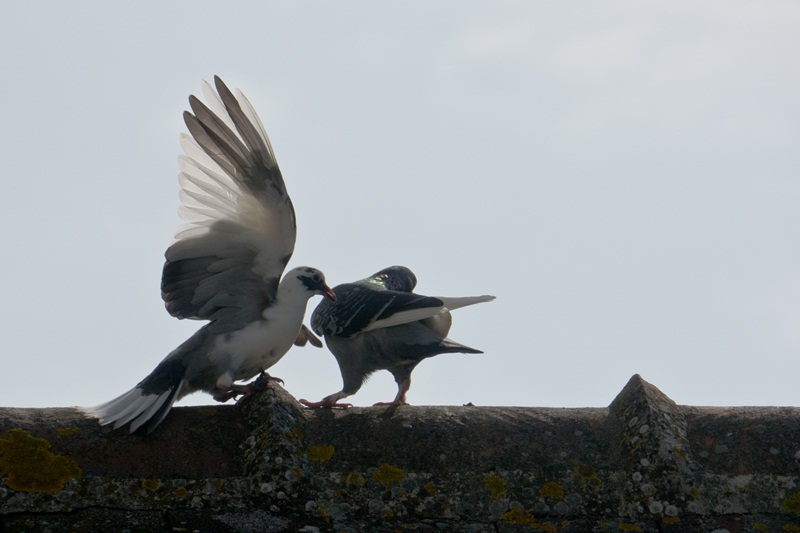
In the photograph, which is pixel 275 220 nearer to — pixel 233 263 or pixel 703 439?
pixel 233 263

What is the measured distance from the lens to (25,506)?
3781 mm

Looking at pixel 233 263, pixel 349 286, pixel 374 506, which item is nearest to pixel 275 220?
pixel 233 263

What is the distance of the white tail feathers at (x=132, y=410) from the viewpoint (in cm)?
445

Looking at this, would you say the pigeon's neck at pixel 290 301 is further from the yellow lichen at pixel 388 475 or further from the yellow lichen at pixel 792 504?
the yellow lichen at pixel 792 504

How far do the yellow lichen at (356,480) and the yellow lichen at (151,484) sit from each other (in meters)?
0.68

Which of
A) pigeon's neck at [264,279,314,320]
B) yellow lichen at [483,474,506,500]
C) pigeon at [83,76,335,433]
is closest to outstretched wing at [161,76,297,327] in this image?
pigeon at [83,76,335,433]

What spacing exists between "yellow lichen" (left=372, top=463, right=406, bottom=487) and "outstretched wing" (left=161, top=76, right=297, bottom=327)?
171 cm

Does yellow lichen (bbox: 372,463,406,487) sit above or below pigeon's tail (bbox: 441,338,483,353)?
below

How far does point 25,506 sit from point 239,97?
8.13 ft

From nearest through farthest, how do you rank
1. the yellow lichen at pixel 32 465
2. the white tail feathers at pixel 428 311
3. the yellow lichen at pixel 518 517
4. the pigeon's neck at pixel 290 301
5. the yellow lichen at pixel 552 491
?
the yellow lichen at pixel 32 465, the yellow lichen at pixel 518 517, the yellow lichen at pixel 552 491, the pigeon's neck at pixel 290 301, the white tail feathers at pixel 428 311

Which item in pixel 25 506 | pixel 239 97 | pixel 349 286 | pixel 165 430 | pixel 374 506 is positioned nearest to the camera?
pixel 25 506

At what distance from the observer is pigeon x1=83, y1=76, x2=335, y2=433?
5566 mm

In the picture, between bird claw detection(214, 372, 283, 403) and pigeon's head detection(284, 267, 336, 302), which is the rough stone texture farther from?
pigeon's head detection(284, 267, 336, 302)

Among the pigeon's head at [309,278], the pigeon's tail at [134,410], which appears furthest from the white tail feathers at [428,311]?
the pigeon's tail at [134,410]
